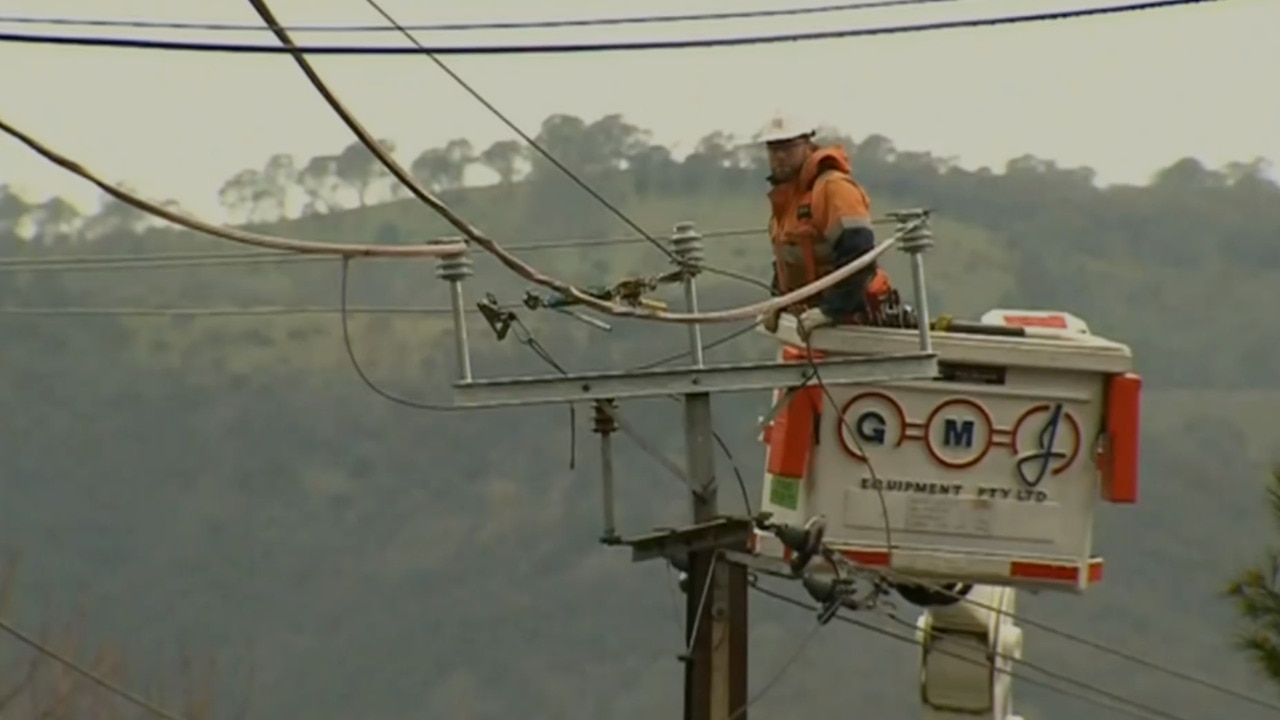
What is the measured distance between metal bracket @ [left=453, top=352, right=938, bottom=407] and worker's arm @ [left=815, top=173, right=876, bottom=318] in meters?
0.28

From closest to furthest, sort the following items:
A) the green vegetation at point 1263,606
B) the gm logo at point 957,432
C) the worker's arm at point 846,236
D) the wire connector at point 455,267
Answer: the wire connector at point 455,267 → the worker's arm at point 846,236 → the gm logo at point 957,432 → the green vegetation at point 1263,606

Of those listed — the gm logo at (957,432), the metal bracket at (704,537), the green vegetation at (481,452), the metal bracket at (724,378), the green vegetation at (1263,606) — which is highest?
the metal bracket at (724,378)

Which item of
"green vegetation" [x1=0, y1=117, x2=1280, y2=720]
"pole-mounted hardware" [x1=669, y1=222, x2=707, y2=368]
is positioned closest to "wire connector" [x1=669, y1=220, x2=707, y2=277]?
"pole-mounted hardware" [x1=669, y1=222, x2=707, y2=368]

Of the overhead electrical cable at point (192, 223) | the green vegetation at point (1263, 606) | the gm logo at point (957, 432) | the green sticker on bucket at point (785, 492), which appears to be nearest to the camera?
the overhead electrical cable at point (192, 223)

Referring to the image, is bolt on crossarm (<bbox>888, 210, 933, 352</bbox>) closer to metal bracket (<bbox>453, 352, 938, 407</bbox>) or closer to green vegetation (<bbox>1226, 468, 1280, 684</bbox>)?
metal bracket (<bbox>453, 352, 938, 407</bbox>)

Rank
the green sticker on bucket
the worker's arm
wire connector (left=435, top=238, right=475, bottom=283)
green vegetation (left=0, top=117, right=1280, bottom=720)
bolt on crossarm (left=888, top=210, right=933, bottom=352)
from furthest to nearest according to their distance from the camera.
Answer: green vegetation (left=0, top=117, right=1280, bottom=720) < the green sticker on bucket < the worker's arm < bolt on crossarm (left=888, top=210, right=933, bottom=352) < wire connector (left=435, top=238, right=475, bottom=283)

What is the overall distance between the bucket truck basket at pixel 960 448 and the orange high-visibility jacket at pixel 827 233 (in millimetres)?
196

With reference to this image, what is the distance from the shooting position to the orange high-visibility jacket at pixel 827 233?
16.0 meters

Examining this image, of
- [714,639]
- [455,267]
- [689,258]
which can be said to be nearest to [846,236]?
[689,258]

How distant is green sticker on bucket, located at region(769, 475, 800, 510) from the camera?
16.3 metres

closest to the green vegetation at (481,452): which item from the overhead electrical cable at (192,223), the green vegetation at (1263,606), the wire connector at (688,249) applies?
the green vegetation at (1263,606)

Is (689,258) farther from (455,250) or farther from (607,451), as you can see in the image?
(455,250)

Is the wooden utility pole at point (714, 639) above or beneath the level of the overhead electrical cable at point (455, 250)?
beneath

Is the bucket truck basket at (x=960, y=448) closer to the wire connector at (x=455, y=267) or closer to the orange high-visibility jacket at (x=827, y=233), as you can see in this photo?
the orange high-visibility jacket at (x=827, y=233)
